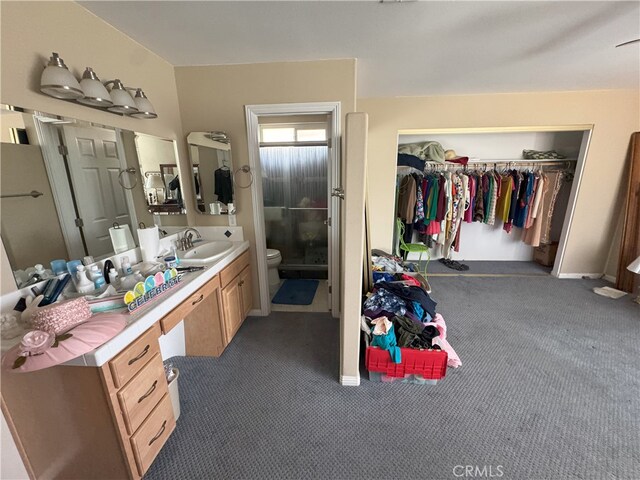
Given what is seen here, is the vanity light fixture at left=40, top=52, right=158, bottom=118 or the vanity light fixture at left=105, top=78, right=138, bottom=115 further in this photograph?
the vanity light fixture at left=105, top=78, right=138, bottom=115

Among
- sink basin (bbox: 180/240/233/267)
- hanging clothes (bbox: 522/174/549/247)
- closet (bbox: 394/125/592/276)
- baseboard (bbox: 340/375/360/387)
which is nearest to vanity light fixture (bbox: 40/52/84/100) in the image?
sink basin (bbox: 180/240/233/267)

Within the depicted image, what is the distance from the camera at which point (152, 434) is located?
4.16 ft

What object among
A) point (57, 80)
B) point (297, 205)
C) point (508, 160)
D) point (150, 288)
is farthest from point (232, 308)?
point (508, 160)

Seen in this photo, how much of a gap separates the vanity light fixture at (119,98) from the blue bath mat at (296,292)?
2190 mm

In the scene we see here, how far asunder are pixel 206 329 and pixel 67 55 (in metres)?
1.88

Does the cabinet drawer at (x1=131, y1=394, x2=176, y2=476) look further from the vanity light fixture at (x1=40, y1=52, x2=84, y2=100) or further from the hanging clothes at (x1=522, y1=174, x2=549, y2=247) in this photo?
the hanging clothes at (x1=522, y1=174, x2=549, y2=247)

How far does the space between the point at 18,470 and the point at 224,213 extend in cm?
185

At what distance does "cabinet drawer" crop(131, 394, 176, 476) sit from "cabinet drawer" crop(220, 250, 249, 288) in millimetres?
839

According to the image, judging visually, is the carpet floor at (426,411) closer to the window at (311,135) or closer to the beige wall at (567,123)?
the beige wall at (567,123)

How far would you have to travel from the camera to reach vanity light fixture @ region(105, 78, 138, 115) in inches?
60.1

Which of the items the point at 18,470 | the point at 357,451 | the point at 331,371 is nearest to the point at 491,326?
the point at 331,371

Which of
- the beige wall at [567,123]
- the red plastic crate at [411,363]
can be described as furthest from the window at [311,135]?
the red plastic crate at [411,363]

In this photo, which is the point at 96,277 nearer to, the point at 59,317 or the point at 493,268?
the point at 59,317

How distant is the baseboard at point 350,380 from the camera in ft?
5.98
